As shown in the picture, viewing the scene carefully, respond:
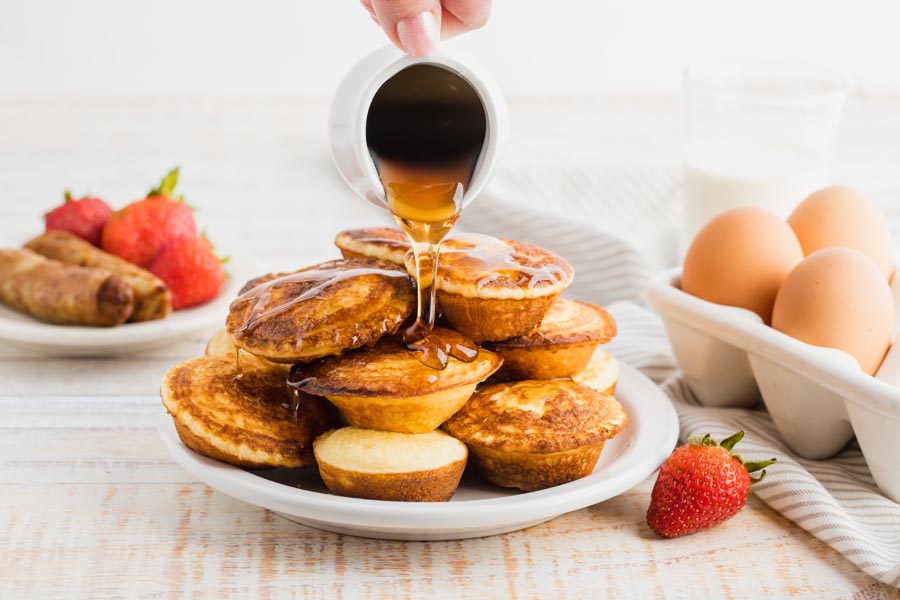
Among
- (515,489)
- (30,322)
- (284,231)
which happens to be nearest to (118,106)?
(284,231)

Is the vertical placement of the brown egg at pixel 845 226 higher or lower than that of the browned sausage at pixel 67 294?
higher

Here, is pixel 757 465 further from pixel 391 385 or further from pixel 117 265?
pixel 117 265

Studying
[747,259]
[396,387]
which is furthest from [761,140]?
[396,387]

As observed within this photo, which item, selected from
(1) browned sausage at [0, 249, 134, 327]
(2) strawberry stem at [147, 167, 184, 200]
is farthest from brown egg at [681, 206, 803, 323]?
(2) strawberry stem at [147, 167, 184, 200]

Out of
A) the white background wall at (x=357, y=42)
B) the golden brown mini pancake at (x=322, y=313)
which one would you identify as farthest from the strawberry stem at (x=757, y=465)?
the white background wall at (x=357, y=42)

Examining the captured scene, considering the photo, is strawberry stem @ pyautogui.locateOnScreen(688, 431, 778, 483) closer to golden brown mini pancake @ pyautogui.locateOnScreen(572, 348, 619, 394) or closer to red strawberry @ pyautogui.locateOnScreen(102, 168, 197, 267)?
golden brown mini pancake @ pyautogui.locateOnScreen(572, 348, 619, 394)

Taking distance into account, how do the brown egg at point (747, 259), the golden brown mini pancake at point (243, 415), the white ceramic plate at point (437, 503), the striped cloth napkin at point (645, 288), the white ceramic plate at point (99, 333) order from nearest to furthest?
the white ceramic plate at point (437, 503), the golden brown mini pancake at point (243, 415), the striped cloth napkin at point (645, 288), the brown egg at point (747, 259), the white ceramic plate at point (99, 333)

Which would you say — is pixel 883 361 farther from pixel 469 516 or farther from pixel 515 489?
pixel 469 516

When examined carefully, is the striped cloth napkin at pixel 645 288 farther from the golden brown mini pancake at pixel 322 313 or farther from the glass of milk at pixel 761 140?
the golden brown mini pancake at pixel 322 313
